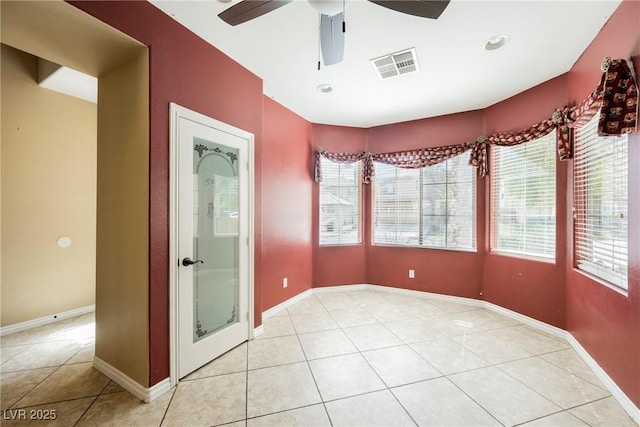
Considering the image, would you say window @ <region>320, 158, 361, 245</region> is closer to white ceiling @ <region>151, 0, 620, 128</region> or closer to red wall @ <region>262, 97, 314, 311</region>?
red wall @ <region>262, 97, 314, 311</region>

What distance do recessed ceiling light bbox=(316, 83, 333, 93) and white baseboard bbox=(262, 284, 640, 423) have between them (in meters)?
2.74

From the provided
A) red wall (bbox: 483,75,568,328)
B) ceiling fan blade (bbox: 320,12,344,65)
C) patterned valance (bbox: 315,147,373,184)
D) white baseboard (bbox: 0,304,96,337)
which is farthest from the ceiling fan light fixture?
white baseboard (bbox: 0,304,96,337)

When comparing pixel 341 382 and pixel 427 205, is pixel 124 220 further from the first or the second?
pixel 427 205

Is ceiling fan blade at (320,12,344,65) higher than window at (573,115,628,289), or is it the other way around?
ceiling fan blade at (320,12,344,65)

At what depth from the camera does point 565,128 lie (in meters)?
2.49

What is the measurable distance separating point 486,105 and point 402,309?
2.96 meters

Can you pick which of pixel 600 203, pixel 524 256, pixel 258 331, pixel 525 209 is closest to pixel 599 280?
pixel 600 203

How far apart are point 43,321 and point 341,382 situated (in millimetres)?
3426

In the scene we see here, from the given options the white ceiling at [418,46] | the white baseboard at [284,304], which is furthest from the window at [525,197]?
the white baseboard at [284,304]

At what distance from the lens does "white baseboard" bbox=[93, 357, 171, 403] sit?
1.79 metres

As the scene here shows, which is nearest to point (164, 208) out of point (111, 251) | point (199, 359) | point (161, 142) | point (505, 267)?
point (161, 142)

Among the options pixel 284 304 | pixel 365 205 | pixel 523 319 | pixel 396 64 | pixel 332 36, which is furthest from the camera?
pixel 365 205

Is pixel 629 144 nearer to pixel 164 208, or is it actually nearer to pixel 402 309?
pixel 402 309

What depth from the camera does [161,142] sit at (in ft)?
6.07
